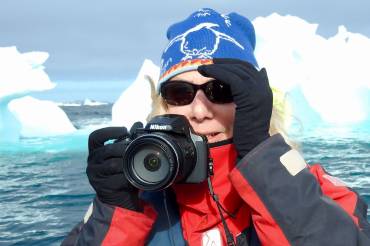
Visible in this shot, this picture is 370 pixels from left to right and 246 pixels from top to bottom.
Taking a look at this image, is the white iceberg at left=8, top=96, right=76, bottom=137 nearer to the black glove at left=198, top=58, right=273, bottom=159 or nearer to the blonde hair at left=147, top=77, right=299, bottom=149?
the blonde hair at left=147, top=77, right=299, bottom=149

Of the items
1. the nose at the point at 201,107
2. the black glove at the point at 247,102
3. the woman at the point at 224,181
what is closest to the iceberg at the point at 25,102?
the woman at the point at 224,181

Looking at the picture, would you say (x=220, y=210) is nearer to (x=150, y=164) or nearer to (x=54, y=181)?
(x=150, y=164)

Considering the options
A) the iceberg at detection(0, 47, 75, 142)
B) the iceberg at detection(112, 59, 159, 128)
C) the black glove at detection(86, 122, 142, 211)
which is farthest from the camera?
the iceberg at detection(112, 59, 159, 128)

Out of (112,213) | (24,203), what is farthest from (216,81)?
(24,203)

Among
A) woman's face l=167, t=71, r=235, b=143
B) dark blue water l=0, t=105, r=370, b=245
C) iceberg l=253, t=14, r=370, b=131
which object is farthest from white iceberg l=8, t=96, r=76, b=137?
woman's face l=167, t=71, r=235, b=143

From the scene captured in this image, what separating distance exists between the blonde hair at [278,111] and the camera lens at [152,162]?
0.34m

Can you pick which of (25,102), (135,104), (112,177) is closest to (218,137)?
(112,177)

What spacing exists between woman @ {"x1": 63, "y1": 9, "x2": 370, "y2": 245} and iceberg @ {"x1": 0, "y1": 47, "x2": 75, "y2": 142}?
14608 millimetres

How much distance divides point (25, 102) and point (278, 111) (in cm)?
1886

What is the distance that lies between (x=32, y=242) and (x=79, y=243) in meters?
3.64

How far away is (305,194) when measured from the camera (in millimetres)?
1271

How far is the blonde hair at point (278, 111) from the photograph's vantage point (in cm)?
159

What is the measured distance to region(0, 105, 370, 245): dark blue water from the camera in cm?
536

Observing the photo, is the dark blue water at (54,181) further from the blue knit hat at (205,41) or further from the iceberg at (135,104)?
the iceberg at (135,104)
